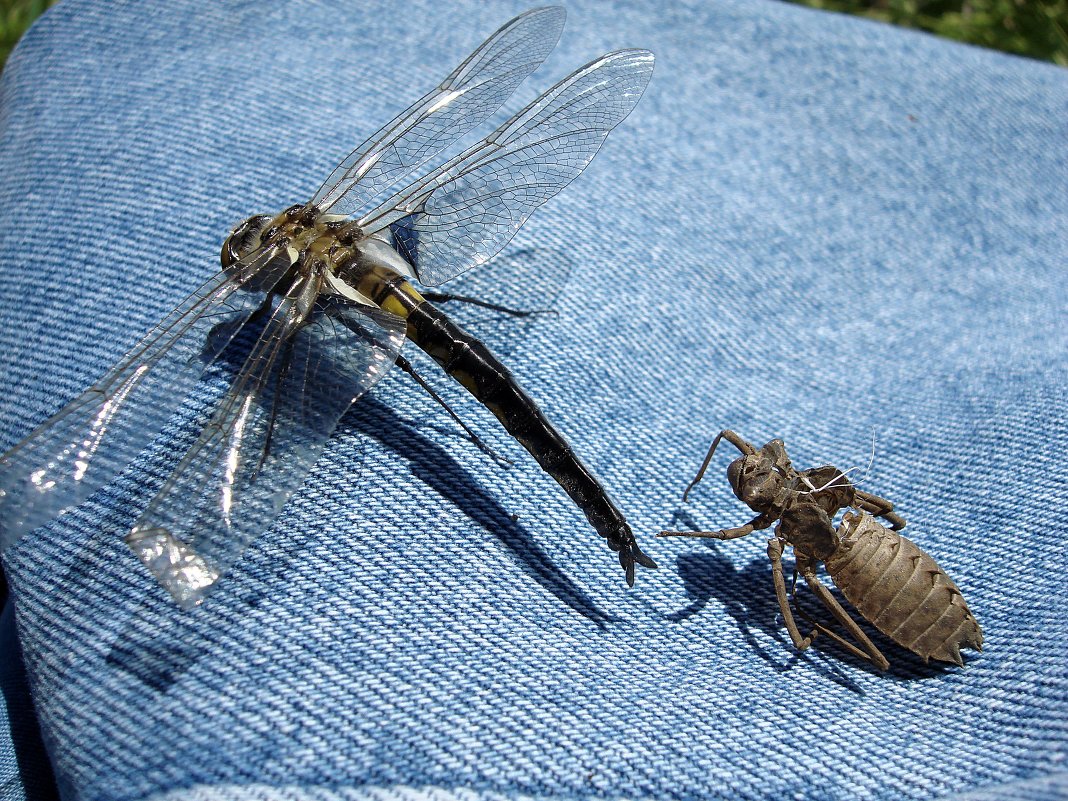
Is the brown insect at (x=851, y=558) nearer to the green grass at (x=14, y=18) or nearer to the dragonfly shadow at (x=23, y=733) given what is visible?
the dragonfly shadow at (x=23, y=733)

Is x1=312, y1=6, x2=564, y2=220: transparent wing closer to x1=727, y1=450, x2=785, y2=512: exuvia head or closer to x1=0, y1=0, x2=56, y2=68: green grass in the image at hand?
x1=727, y1=450, x2=785, y2=512: exuvia head

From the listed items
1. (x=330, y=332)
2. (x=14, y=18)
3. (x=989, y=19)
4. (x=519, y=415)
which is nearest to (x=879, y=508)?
(x=519, y=415)

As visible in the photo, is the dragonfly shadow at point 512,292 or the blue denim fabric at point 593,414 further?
the dragonfly shadow at point 512,292

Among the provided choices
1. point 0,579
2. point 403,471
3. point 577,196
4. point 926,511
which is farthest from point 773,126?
point 0,579

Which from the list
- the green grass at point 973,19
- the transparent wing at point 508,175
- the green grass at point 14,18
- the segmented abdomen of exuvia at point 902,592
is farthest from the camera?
the green grass at point 973,19

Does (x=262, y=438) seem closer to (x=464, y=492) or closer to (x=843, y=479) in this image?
(x=464, y=492)

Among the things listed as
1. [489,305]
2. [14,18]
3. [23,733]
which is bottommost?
[23,733]

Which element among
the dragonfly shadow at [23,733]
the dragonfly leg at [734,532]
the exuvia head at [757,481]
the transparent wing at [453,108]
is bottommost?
the dragonfly shadow at [23,733]

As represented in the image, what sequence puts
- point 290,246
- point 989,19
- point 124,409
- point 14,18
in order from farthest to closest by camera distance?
point 989,19
point 14,18
point 290,246
point 124,409

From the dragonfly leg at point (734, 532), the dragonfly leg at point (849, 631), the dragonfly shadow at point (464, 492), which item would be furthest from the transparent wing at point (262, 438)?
Answer: the dragonfly leg at point (849, 631)
